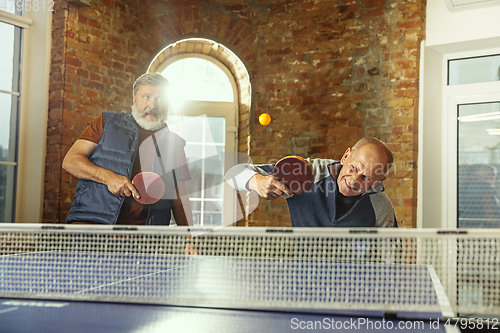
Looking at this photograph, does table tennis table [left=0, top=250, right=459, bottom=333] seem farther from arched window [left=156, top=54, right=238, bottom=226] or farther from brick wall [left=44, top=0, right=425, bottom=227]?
arched window [left=156, top=54, right=238, bottom=226]

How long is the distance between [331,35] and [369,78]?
61 centimetres

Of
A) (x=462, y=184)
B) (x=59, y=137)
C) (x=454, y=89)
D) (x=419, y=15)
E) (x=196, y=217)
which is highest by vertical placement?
(x=419, y=15)

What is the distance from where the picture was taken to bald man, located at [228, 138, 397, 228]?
2.35 m

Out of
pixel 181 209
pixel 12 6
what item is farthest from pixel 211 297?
pixel 12 6

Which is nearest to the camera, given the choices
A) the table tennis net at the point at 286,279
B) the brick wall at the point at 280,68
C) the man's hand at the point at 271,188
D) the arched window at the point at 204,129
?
the table tennis net at the point at 286,279

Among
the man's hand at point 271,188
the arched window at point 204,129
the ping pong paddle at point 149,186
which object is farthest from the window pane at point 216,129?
the man's hand at point 271,188

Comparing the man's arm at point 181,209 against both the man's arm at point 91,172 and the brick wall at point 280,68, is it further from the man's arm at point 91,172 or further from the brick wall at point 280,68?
the brick wall at point 280,68

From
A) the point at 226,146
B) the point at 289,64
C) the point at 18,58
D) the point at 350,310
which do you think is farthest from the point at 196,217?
the point at 350,310

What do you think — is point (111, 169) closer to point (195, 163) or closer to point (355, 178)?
point (355, 178)

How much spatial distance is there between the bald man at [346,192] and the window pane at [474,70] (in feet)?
7.53

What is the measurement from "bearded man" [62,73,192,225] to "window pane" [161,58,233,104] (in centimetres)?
185

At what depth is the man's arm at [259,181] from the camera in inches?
87.0

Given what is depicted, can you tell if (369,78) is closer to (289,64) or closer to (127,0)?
(289,64)

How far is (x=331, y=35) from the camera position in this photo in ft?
14.3
